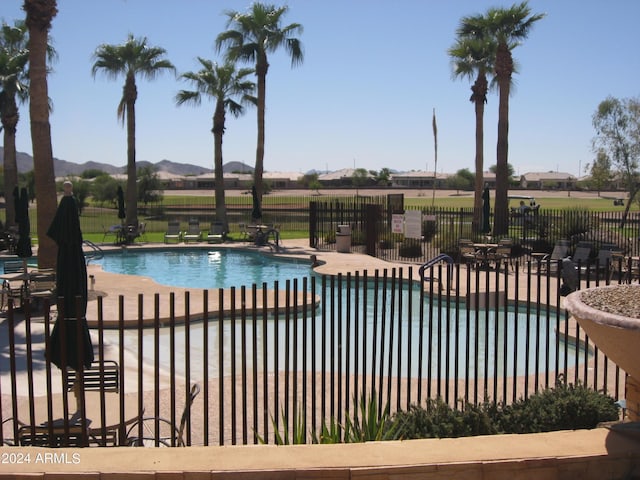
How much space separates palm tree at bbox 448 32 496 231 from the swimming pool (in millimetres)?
10961

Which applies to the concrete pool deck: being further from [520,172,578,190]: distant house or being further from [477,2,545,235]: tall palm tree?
[520,172,578,190]: distant house

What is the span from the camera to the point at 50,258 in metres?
15.3

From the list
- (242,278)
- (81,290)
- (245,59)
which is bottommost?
(242,278)

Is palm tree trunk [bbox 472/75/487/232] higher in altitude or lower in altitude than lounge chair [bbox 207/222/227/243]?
higher

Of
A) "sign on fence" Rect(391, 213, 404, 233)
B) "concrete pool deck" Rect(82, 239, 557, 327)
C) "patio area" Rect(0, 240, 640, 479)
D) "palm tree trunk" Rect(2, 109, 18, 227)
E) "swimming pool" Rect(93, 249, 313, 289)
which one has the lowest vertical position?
→ "swimming pool" Rect(93, 249, 313, 289)

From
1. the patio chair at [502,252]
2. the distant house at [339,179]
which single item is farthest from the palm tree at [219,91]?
the distant house at [339,179]

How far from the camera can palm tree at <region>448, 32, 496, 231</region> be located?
98.5ft

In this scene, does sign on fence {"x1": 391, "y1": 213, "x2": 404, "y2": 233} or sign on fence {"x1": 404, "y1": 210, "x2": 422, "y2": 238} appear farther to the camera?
sign on fence {"x1": 391, "y1": 213, "x2": 404, "y2": 233}

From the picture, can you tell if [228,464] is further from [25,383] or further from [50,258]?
[50,258]

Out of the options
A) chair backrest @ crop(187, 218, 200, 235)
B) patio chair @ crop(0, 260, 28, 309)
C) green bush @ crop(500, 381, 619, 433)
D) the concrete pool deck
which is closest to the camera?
A: green bush @ crop(500, 381, 619, 433)

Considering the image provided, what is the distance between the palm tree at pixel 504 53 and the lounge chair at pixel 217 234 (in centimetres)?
1070

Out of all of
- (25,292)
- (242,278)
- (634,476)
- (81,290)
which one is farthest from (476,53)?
(634,476)

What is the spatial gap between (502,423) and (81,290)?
4.77 m

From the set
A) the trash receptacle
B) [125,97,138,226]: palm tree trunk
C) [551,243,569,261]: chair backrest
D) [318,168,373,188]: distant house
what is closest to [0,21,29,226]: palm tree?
[125,97,138,226]: palm tree trunk
